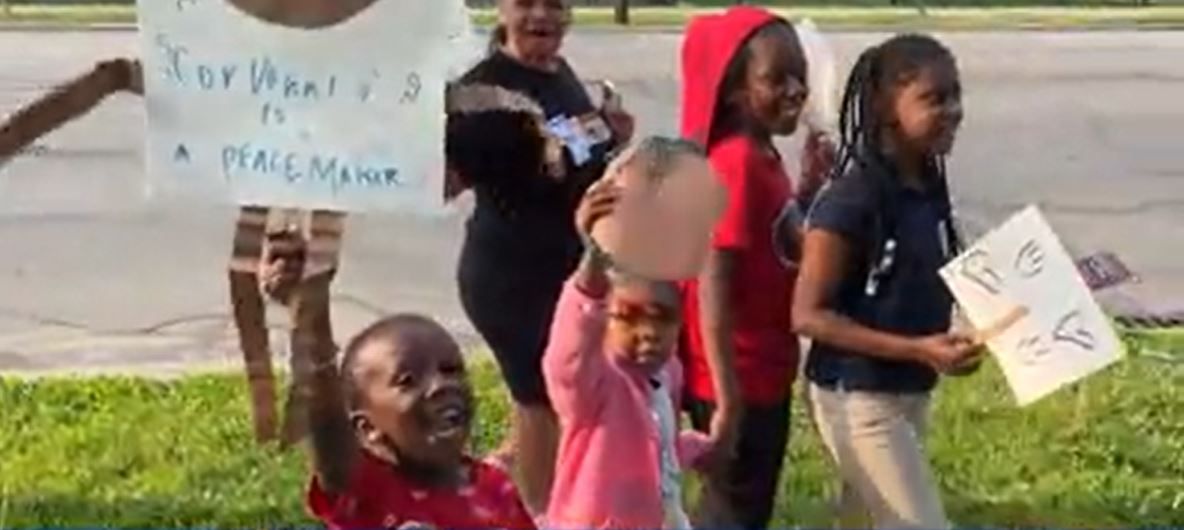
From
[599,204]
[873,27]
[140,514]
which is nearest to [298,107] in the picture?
[599,204]

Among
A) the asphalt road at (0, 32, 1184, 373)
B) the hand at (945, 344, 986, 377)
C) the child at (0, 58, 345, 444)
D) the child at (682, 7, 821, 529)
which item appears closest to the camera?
the child at (0, 58, 345, 444)

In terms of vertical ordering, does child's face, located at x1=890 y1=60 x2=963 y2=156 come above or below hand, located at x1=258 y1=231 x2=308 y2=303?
above

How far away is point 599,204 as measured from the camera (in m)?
3.79

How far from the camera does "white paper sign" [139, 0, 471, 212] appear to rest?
4574 millimetres

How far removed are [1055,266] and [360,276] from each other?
19.1 ft

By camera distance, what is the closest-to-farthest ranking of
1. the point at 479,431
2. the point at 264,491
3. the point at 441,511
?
the point at 441,511 < the point at 264,491 < the point at 479,431

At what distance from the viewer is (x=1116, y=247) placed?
10969mm

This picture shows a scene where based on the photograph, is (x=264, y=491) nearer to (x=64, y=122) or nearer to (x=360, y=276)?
(x=64, y=122)

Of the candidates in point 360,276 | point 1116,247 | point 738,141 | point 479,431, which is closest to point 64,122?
point 738,141

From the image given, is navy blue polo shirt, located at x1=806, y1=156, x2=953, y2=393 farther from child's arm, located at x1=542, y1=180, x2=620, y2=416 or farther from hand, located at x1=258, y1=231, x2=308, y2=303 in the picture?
hand, located at x1=258, y1=231, x2=308, y2=303

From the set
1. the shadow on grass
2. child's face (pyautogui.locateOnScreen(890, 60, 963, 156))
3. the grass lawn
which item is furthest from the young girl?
the shadow on grass

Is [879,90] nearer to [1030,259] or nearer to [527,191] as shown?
[1030,259]

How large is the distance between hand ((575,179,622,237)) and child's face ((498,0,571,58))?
1393 mm

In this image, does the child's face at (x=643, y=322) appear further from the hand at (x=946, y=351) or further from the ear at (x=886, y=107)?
the ear at (x=886, y=107)
